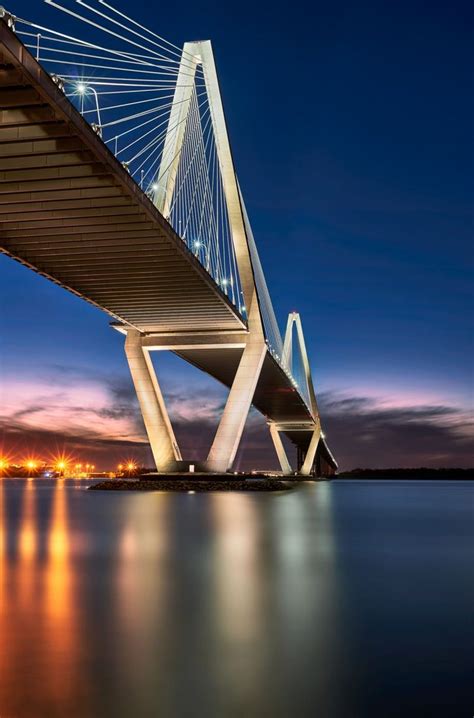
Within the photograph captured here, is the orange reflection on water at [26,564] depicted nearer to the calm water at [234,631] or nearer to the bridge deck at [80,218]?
the calm water at [234,631]

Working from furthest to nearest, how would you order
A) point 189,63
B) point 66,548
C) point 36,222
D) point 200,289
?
point 189,63, point 200,289, point 36,222, point 66,548

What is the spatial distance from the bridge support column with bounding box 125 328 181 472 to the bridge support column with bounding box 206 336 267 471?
226 cm

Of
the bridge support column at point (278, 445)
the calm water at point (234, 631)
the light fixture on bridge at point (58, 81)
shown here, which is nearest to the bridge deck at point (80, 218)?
the light fixture on bridge at point (58, 81)

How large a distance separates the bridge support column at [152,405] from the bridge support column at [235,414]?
226cm

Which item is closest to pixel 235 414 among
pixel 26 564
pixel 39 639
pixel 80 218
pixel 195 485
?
pixel 195 485

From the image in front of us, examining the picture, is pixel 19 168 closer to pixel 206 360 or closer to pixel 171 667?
pixel 171 667

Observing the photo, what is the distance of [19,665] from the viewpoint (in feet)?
14.2

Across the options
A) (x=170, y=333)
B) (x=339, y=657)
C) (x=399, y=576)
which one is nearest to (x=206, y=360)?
(x=170, y=333)

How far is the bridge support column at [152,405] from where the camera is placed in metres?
34.2

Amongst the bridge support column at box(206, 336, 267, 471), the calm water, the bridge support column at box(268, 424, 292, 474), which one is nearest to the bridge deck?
the bridge support column at box(206, 336, 267, 471)

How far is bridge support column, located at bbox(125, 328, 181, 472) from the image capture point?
1346 inches

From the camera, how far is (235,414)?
3288 centimetres

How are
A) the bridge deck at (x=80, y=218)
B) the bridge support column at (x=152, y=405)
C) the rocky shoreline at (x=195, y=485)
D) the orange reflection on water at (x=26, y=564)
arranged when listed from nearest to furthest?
the orange reflection on water at (x=26, y=564) < the bridge deck at (x=80, y=218) < the rocky shoreline at (x=195, y=485) < the bridge support column at (x=152, y=405)

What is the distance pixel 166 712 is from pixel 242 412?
2926 centimetres
